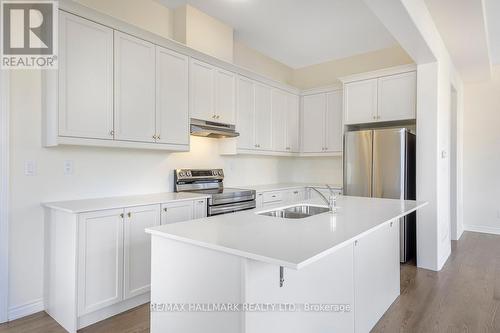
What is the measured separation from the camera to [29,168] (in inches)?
94.8

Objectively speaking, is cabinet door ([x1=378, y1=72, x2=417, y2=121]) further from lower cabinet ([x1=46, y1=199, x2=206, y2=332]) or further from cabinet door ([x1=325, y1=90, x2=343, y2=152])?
lower cabinet ([x1=46, y1=199, x2=206, y2=332])

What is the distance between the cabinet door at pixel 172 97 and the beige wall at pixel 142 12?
414 millimetres

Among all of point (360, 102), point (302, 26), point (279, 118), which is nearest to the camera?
point (302, 26)

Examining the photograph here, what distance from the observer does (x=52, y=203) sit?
8.04ft

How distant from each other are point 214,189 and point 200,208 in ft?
2.54

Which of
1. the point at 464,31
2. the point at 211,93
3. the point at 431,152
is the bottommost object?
the point at 431,152

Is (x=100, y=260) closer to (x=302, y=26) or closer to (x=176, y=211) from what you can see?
(x=176, y=211)

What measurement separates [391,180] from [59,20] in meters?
3.62

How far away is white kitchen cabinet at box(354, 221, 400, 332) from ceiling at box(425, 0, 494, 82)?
6.66 feet

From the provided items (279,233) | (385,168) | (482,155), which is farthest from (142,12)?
(482,155)

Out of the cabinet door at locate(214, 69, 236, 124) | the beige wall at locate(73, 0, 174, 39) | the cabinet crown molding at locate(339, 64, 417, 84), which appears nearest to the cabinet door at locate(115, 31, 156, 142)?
the beige wall at locate(73, 0, 174, 39)

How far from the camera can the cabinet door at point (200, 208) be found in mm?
2988

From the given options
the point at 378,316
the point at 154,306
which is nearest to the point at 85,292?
the point at 154,306

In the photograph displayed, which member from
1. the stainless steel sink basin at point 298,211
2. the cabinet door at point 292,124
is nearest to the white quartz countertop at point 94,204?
the stainless steel sink basin at point 298,211
